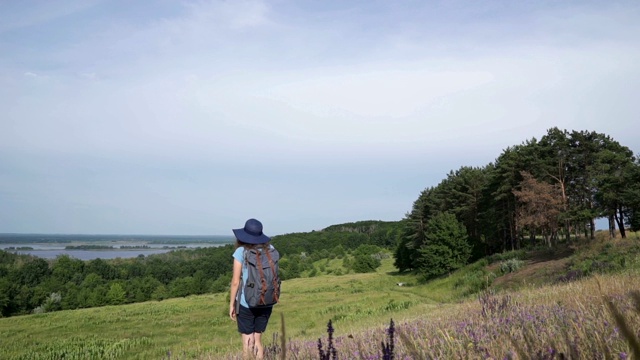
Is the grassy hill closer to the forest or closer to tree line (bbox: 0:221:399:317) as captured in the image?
the forest

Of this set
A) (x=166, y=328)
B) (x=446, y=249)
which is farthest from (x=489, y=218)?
(x=166, y=328)

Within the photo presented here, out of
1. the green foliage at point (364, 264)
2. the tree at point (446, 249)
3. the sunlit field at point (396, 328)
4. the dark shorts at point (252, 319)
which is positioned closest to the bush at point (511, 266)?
the sunlit field at point (396, 328)

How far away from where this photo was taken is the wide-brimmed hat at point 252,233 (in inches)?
264

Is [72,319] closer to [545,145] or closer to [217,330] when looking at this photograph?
[217,330]

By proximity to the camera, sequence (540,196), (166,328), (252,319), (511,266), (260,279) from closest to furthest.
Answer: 1. (260,279)
2. (252,319)
3. (166,328)
4. (511,266)
5. (540,196)

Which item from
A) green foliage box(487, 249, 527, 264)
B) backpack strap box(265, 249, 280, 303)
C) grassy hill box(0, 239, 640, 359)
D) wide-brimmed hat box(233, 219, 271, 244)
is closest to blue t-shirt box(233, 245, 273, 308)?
wide-brimmed hat box(233, 219, 271, 244)

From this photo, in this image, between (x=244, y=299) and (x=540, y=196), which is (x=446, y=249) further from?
(x=244, y=299)

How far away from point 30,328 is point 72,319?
20.0 feet

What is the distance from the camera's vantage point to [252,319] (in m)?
6.58

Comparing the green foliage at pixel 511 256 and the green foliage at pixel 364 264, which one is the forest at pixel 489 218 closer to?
the green foliage at pixel 364 264

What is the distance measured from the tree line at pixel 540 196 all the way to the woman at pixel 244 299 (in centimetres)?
3098

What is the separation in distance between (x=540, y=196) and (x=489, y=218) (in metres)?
14.5

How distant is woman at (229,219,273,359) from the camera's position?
21.3 feet

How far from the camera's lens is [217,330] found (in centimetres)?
2930
